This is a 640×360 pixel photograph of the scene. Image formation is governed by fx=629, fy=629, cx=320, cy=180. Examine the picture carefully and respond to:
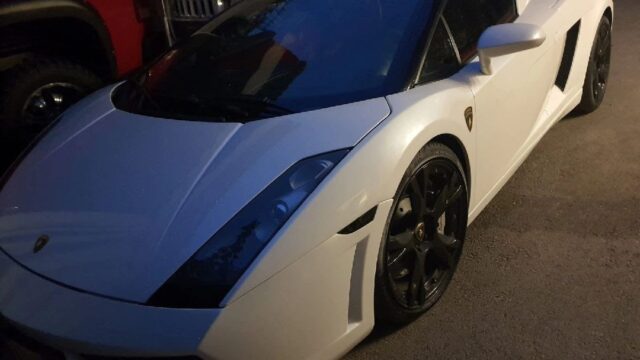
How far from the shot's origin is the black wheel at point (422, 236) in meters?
2.24

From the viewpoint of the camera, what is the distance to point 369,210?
6.71 feet

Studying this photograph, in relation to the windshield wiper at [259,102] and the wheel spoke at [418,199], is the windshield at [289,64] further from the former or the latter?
the wheel spoke at [418,199]

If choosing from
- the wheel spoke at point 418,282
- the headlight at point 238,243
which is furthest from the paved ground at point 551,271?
the headlight at point 238,243

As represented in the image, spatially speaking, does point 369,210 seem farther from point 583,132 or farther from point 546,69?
point 583,132

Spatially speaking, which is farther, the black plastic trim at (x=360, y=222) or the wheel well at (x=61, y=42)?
the wheel well at (x=61, y=42)

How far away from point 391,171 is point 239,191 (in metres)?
0.52

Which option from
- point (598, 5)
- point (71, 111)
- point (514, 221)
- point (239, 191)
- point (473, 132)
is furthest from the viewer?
point (598, 5)

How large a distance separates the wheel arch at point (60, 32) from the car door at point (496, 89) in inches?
89.2

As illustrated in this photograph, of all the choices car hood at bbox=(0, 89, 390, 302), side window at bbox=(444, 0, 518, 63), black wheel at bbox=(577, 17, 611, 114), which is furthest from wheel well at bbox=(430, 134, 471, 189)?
black wheel at bbox=(577, 17, 611, 114)

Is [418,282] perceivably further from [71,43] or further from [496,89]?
[71,43]

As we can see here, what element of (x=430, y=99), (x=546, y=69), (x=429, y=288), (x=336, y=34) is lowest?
(x=429, y=288)

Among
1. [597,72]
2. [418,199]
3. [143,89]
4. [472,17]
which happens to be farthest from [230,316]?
[597,72]

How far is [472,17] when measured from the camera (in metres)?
2.91

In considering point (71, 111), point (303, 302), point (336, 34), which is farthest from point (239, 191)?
point (71, 111)
